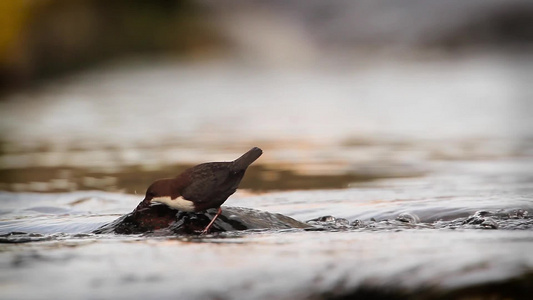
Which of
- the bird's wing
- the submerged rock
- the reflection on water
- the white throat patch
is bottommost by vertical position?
the reflection on water

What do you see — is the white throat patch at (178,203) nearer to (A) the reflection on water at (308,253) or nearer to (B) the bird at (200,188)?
(B) the bird at (200,188)

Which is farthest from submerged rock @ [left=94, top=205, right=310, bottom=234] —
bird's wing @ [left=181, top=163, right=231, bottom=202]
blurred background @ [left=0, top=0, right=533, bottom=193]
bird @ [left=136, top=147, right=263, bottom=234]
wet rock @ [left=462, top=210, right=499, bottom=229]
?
blurred background @ [left=0, top=0, right=533, bottom=193]

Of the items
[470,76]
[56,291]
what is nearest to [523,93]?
[470,76]

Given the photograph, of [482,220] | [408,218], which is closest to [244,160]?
[408,218]

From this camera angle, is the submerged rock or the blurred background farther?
the blurred background

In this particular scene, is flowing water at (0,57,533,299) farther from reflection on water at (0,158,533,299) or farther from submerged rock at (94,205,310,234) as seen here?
submerged rock at (94,205,310,234)

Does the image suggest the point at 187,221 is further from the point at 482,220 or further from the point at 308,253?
the point at 482,220

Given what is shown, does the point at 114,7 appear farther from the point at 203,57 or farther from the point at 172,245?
→ the point at 172,245
